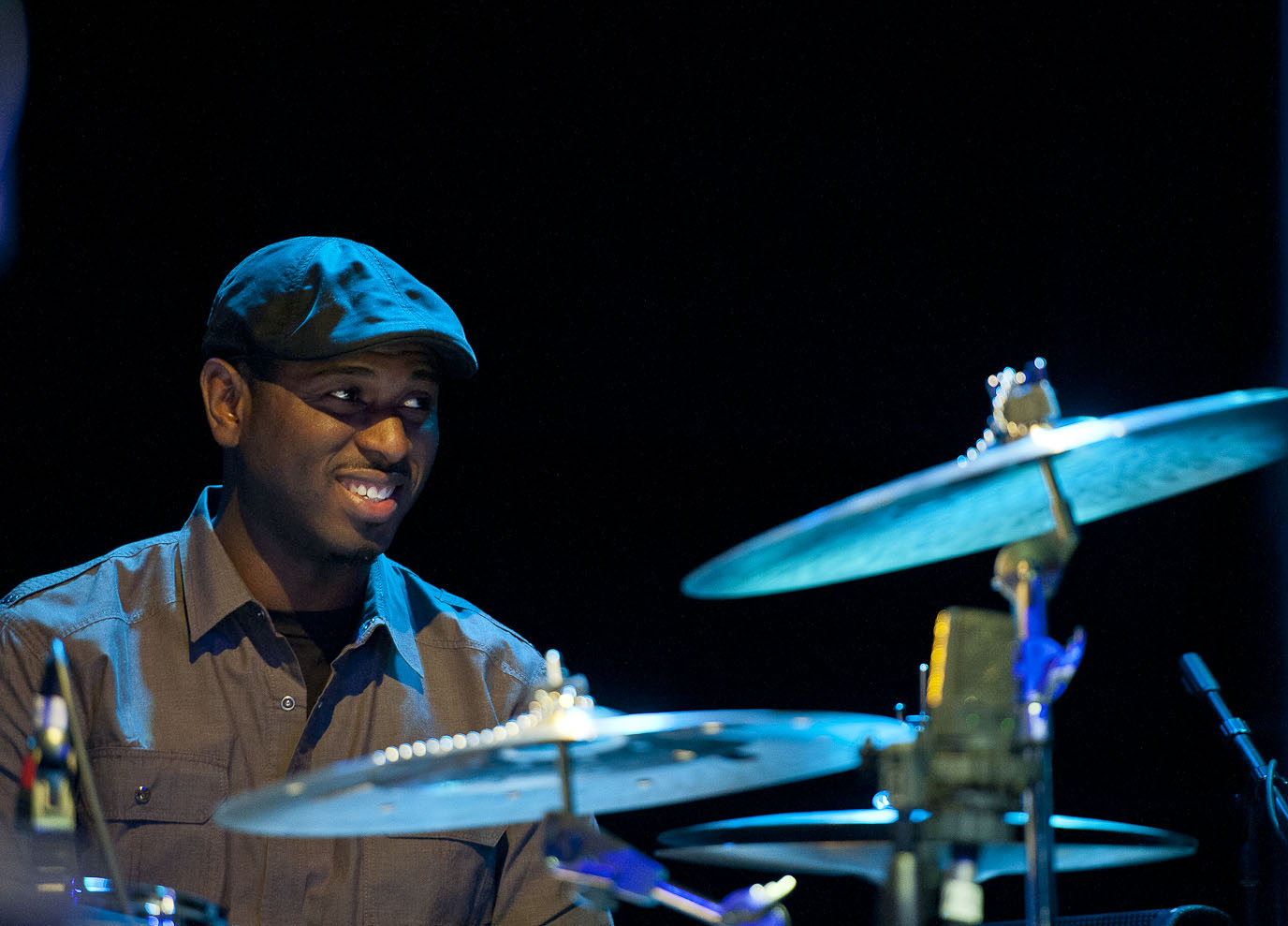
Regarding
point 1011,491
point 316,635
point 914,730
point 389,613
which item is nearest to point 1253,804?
point 914,730

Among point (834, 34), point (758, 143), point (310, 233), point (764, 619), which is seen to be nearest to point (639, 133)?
point (758, 143)

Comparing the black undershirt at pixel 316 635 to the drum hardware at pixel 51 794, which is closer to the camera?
the drum hardware at pixel 51 794

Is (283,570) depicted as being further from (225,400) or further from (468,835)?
(468,835)

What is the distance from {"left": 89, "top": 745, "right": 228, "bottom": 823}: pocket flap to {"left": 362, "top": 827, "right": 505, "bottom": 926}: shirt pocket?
0.90ft

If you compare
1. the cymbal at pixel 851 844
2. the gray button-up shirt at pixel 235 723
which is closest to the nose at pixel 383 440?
the gray button-up shirt at pixel 235 723

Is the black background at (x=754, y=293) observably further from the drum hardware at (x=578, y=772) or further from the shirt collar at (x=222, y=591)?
the drum hardware at (x=578, y=772)

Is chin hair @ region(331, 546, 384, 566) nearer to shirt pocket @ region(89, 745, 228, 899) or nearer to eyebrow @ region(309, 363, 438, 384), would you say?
eyebrow @ region(309, 363, 438, 384)

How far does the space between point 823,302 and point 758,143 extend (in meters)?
0.38

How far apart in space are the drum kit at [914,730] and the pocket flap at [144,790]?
0.77 m

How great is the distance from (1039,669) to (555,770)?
0.47 metres

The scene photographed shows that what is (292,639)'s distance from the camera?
7.50ft

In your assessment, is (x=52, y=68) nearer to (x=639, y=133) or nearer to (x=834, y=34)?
(x=639, y=133)

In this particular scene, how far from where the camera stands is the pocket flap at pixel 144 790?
2018 millimetres

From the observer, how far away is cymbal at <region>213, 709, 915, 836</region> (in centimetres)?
116
